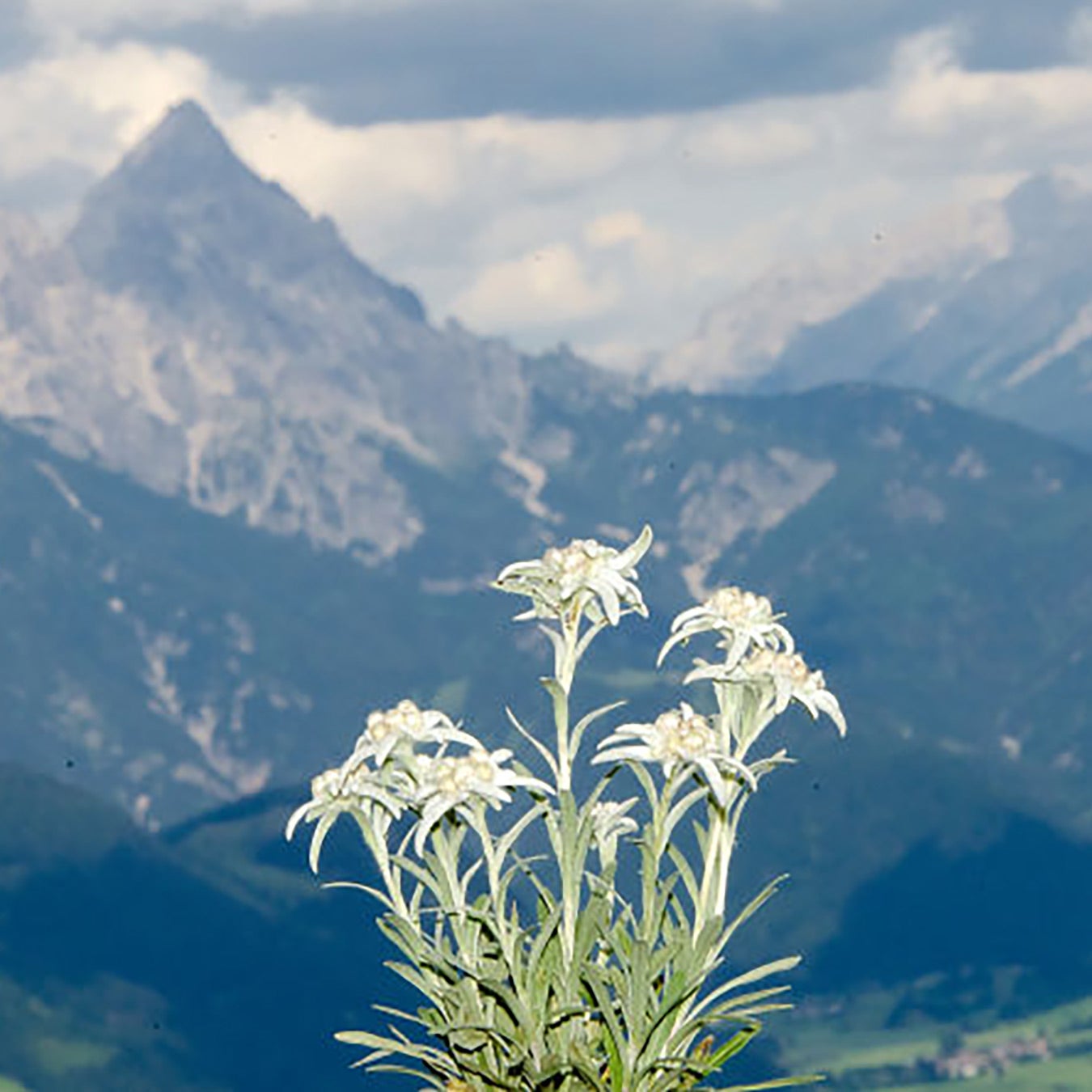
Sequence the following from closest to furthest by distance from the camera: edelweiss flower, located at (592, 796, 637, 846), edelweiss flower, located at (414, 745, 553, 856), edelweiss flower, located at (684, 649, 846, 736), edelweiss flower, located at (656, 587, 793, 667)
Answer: edelweiss flower, located at (414, 745, 553, 856), edelweiss flower, located at (684, 649, 846, 736), edelweiss flower, located at (656, 587, 793, 667), edelweiss flower, located at (592, 796, 637, 846)

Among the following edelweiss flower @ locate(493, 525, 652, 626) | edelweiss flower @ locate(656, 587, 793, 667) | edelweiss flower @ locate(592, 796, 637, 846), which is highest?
edelweiss flower @ locate(493, 525, 652, 626)

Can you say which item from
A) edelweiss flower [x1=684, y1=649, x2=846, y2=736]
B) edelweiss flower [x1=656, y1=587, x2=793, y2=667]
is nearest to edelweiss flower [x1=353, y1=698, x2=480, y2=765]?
edelweiss flower [x1=656, y1=587, x2=793, y2=667]

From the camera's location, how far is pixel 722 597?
39.7ft

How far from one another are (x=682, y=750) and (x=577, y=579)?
115 cm

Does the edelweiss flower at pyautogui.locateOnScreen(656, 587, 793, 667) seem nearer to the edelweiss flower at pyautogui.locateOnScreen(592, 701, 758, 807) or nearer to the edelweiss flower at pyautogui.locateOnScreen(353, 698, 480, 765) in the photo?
the edelweiss flower at pyautogui.locateOnScreen(592, 701, 758, 807)

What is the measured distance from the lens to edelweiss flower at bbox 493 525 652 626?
1178 cm

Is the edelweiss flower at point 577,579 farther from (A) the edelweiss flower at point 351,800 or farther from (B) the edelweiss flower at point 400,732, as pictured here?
(A) the edelweiss flower at point 351,800

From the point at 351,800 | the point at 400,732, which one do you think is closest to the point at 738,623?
the point at 400,732

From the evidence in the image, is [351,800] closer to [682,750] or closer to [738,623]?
[682,750]

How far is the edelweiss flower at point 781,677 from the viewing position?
11.6 meters

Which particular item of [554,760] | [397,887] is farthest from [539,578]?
[397,887]

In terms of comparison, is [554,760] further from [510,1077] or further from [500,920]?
[510,1077]

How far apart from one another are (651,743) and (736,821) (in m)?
0.81

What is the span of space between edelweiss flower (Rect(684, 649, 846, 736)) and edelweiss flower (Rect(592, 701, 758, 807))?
0.88ft
